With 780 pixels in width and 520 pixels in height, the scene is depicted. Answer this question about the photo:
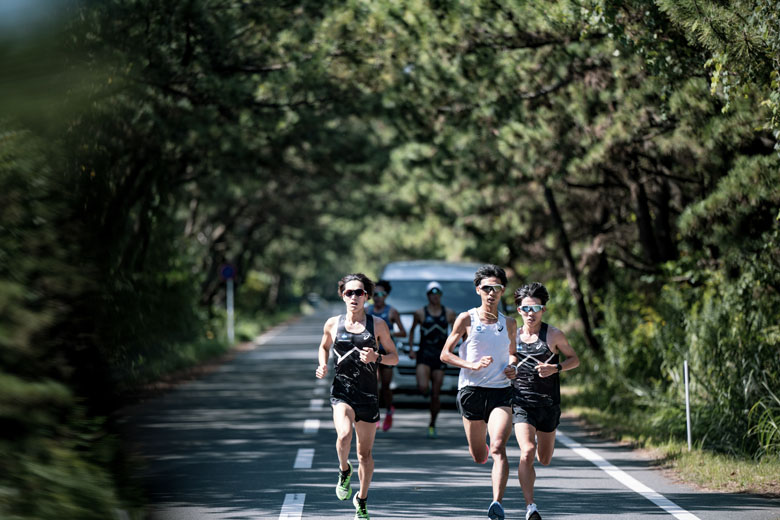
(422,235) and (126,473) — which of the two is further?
(422,235)

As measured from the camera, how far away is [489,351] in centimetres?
753

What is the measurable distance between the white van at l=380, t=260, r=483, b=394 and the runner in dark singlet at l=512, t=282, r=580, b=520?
22.9ft

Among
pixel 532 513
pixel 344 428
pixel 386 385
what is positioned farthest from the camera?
pixel 386 385

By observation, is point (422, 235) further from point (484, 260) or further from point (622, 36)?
point (622, 36)

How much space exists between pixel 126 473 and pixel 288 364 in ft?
71.6

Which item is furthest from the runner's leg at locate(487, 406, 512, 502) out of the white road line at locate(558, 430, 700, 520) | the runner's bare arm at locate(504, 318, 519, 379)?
the white road line at locate(558, 430, 700, 520)

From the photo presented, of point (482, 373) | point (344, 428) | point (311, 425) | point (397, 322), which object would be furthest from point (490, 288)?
point (311, 425)

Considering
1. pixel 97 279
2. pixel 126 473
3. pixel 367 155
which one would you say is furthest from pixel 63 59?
pixel 367 155

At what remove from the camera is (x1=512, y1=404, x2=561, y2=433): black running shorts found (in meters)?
7.63

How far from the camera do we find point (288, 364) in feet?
86.5

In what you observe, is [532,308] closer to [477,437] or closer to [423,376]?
[477,437]

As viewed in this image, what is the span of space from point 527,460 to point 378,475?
276cm

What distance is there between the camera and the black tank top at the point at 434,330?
12.7 m

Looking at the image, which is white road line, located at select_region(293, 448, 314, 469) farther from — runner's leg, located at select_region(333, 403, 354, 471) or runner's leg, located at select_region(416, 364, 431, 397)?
runner's leg, located at select_region(333, 403, 354, 471)
